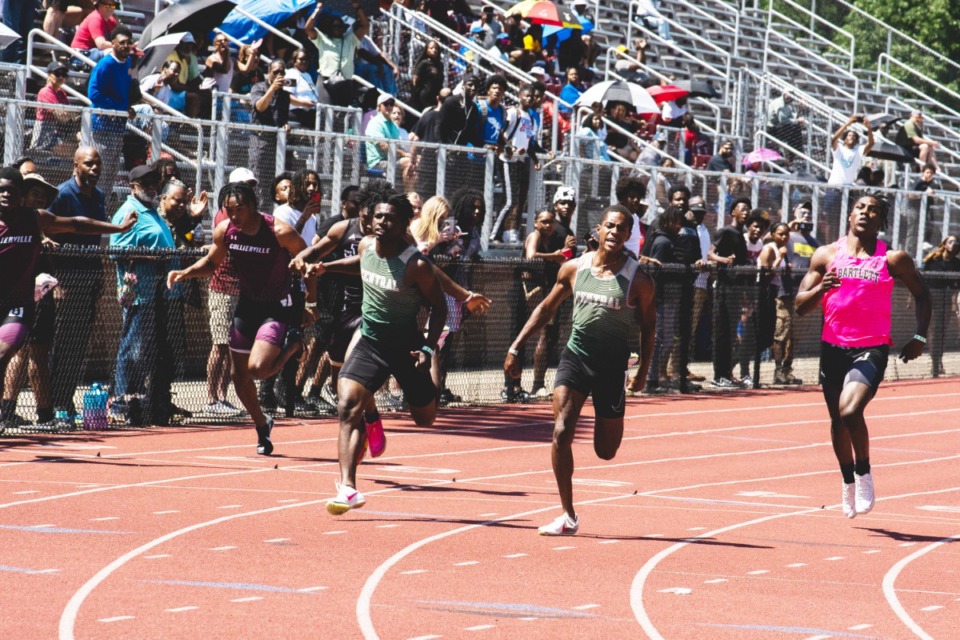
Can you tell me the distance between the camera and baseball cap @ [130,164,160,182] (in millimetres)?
14734

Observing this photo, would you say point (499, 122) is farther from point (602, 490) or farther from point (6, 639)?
point (6, 639)

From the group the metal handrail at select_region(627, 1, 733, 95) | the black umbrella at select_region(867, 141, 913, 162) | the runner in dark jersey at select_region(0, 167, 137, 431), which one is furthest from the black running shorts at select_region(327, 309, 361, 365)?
the metal handrail at select_region(627, 1, 733, 95)

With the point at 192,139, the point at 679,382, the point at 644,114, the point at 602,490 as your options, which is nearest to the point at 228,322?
the point at 192,139

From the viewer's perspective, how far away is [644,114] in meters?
27.1

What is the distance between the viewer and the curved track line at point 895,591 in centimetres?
757

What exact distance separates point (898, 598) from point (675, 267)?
11.8m

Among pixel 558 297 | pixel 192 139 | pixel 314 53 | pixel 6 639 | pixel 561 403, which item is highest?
pixel 314 53

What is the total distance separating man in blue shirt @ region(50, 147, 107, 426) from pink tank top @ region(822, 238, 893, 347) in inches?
257

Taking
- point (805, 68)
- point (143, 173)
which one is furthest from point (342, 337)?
point (805, 68)

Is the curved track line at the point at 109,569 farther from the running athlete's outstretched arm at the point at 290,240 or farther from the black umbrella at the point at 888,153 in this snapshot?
the black umbrella at the point at 888,153

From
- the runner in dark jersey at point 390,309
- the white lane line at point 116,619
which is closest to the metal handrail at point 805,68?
the runner in dark jersey at point 390,309

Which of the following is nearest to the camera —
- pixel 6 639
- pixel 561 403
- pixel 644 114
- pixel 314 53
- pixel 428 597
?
pixel 6 639

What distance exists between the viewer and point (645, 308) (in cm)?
1034

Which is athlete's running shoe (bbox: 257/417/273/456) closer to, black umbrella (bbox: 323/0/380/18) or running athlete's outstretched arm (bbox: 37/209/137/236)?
running athlete's outstretched arm (bbox: 37/209/137/236)
